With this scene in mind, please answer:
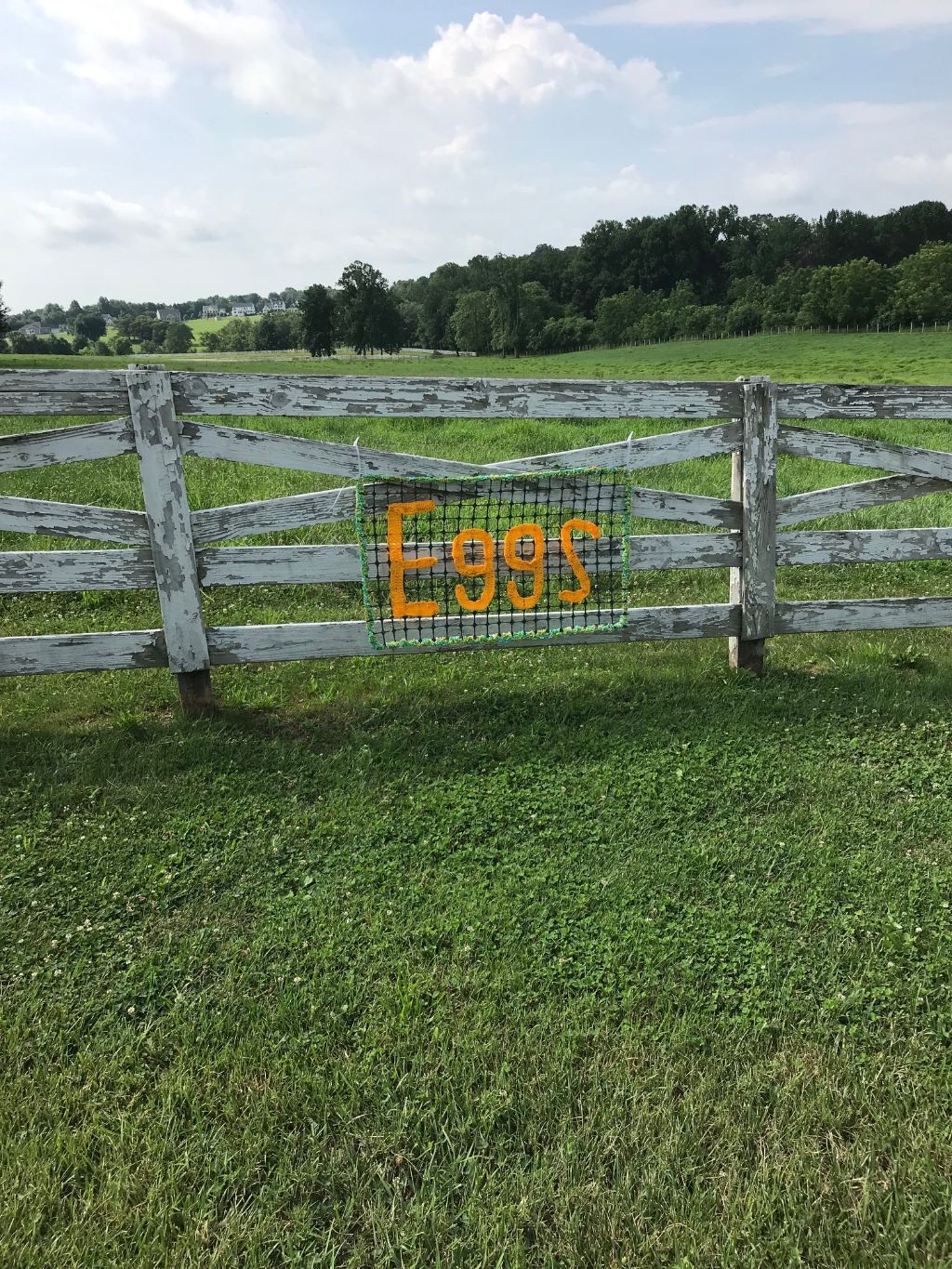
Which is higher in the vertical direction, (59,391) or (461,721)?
(59,391)

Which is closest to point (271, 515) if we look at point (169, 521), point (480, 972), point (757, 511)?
point (169, 521)

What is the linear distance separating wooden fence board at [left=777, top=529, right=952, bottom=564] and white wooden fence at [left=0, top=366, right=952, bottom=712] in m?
0.01

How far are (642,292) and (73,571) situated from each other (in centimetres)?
9974

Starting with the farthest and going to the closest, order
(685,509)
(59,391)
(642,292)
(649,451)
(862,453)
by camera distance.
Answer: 1. (642,292)
2. (862,453)
3. (685,509)
4. (649,451)
5. (59,391)

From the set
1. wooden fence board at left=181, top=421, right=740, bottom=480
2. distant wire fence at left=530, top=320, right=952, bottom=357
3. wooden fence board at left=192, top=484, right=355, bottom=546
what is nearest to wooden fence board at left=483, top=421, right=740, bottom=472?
wooden fence board at left=181, top=421, right=740, bottom=480

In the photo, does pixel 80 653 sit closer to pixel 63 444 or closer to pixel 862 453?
pixel 63 444

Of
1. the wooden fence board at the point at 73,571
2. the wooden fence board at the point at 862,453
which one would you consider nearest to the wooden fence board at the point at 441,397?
the wooden fence board at the point at 862,453

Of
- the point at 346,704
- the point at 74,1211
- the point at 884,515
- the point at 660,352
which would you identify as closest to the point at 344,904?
the point at 74,1211

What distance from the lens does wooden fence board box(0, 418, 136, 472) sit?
14.3 feet

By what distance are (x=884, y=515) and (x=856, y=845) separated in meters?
6.98

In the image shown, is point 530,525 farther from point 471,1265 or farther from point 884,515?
point 884,515

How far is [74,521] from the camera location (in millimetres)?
4547

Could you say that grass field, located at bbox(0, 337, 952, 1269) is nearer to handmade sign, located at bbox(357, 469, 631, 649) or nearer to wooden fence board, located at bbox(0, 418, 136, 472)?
handmade sign, located at bbox(357, 469, 631, 649)

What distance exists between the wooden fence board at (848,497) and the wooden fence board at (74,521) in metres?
3.79
